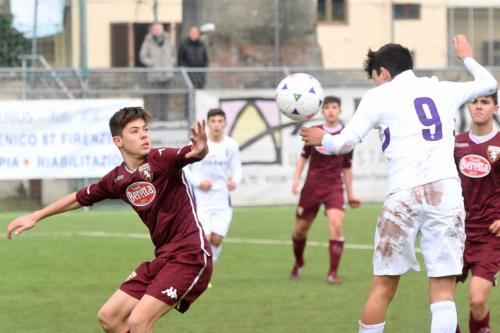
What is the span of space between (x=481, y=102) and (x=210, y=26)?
14455 mm

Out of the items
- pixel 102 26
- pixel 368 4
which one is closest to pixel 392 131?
pixel 102 26

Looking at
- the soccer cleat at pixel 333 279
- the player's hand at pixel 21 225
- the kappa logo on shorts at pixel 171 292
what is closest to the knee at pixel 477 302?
the kappa logo on shorts at pixel 171 292

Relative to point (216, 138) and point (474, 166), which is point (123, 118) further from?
point (216, 138)

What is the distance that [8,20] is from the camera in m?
20.0

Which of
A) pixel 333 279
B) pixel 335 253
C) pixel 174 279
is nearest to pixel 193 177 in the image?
pixel 335 253

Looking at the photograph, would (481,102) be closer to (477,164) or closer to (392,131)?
(477,164)

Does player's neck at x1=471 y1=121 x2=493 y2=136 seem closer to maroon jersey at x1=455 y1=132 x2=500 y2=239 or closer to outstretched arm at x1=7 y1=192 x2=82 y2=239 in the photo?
maroon jersey at x1=455 y1=132 x2=500 y2=239

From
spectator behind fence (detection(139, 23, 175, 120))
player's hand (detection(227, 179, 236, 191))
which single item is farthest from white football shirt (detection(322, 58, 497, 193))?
spectator behind fence (detection(139, 23, 175, 120))

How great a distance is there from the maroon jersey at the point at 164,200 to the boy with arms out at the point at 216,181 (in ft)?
15.2

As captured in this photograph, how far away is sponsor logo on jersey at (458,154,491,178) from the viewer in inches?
331

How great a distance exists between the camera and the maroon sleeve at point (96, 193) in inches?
293

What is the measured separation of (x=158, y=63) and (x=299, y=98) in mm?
12137

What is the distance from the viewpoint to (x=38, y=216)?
7.41m

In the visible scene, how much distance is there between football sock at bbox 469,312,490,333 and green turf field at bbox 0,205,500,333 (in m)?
0.79
